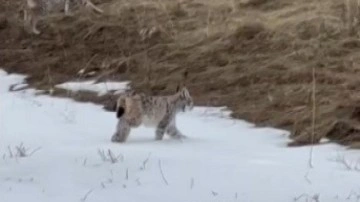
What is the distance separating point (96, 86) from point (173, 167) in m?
7.34

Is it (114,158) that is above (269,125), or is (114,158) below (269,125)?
above

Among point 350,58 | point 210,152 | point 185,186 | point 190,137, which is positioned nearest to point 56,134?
point 190,137

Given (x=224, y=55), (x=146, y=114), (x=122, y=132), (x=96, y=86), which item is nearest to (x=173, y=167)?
(x=122, y=132)

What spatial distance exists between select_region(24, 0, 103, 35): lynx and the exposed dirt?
18 cm

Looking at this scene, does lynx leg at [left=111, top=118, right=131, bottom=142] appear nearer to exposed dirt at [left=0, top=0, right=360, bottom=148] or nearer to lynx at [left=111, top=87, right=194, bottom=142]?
lynx at [left=111, top=87, right=194, bottom=142]

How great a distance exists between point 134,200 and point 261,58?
835 centimetres

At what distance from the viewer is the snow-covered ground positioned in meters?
8.71

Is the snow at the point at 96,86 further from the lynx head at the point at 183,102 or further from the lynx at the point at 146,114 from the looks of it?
the lynx at the point at 146,114

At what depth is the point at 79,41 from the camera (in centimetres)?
1994

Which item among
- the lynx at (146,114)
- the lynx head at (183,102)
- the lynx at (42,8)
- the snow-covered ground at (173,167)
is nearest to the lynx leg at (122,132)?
the lynx at (146,114)

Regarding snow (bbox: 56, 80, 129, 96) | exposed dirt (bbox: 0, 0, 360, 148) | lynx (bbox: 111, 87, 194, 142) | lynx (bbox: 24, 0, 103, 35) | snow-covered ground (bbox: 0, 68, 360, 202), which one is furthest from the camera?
lynx (bbox: 24, 0, 103, 35)

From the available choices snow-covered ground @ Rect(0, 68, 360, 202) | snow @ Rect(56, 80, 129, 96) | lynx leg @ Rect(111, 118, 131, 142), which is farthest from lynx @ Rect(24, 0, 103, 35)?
lynx leg @ Rect(111, 118, 131, 142)

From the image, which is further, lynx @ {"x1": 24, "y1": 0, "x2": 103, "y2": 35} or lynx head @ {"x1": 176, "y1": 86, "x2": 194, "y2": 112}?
lynx @ {"x1": 24, "y1": 0, "x2": 103, "y2": 35}

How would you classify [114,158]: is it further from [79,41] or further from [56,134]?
[79,41]
